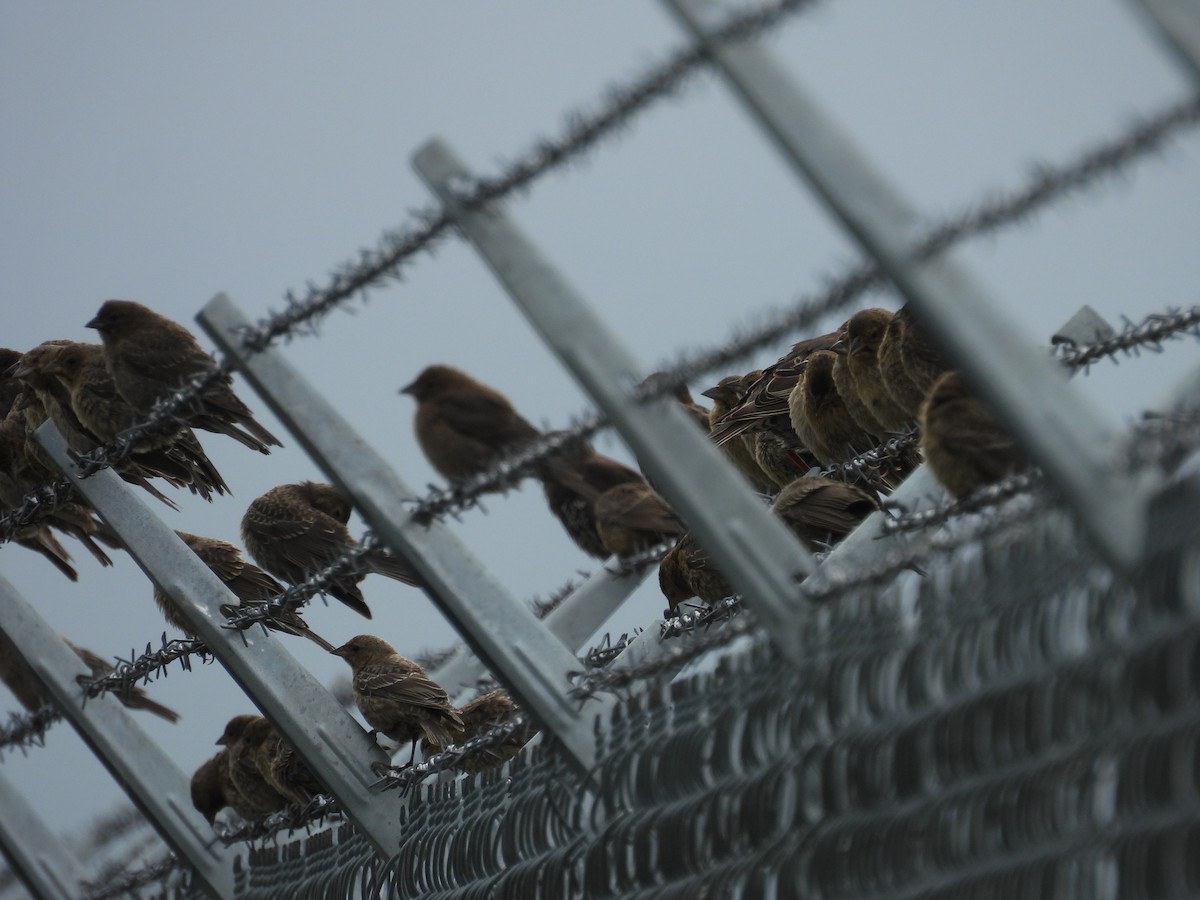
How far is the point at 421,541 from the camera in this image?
12.5 feet

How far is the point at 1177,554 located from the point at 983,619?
1.19 feet

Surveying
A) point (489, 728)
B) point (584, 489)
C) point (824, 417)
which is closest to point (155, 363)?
point (489, 728)

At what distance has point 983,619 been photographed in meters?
2.51

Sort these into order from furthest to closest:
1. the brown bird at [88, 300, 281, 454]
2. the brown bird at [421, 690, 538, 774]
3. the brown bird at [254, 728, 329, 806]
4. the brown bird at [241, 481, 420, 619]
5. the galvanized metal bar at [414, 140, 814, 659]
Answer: the brown bird at [241, 481, 420, 619], the brown bird at [254, 728, 329, 806], the brown bird at [88, 300, 281, 454], the brown bird at [421, 690, 538, 774], the galvanized metal bar at [414, 140, 814, 659]

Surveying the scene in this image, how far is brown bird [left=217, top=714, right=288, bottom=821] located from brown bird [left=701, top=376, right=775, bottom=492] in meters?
2.43

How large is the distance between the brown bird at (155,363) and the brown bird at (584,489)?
1.03 meters

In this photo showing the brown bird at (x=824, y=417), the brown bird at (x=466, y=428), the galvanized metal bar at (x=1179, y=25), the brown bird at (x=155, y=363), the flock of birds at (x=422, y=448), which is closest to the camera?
the galvanized metal bar at (x=1179, y=25)

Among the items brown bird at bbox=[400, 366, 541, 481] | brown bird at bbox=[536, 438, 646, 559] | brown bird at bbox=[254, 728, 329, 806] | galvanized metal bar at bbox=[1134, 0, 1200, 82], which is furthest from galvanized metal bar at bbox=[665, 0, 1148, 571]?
brown bird at bbox=[254, 728, 329, 806]

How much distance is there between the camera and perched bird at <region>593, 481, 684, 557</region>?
18.2 feet

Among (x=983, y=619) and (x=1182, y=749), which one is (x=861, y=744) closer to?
(x=983, y=619)

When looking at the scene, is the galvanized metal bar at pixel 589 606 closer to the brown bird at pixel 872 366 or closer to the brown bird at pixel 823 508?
the brown bird at pixel 823 508

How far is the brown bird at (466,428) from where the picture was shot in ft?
15.1

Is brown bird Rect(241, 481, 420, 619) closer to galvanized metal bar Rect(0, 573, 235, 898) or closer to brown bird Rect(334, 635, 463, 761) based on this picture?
brown bird Rect(334, 635, 463, 761)

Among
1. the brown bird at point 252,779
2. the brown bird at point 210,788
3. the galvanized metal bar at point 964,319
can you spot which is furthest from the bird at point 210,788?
the galvanized metal bar at point 964,319
